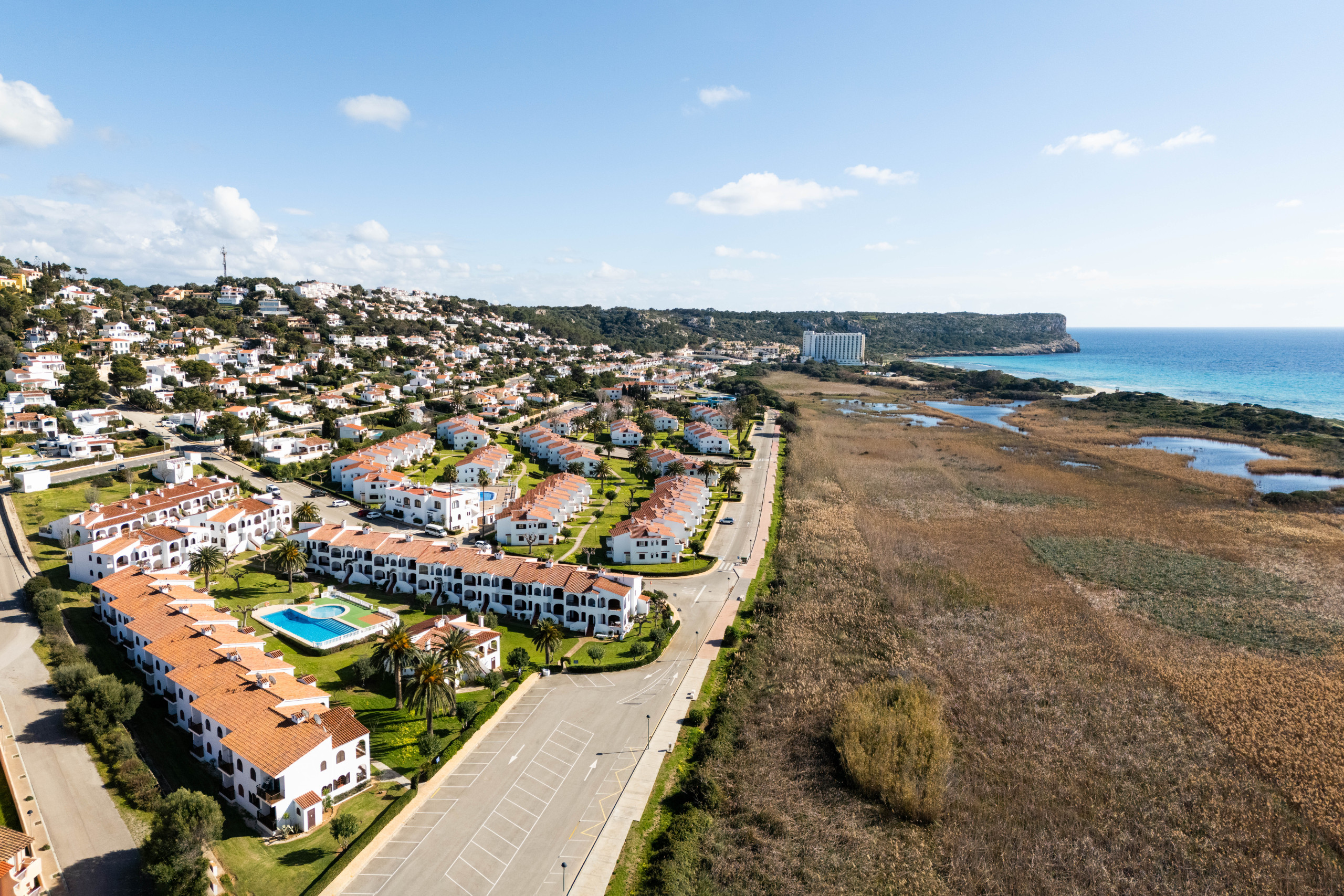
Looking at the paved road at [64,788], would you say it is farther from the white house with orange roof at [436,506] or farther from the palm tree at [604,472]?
the palm tree at [604,472]

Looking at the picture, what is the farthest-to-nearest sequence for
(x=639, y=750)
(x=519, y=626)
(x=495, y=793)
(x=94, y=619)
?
(x=519, y=626) → (x=94, y=619) → (x=639, y=750) → (x=495, y=793)

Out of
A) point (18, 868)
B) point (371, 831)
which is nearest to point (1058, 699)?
point (371, 831)

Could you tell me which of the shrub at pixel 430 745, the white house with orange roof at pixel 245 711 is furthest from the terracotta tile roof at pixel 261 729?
the shrub at pixel 430 745

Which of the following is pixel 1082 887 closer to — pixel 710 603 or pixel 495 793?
pixel 495 793

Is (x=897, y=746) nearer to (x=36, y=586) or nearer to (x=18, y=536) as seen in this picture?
(x=36, y=586)

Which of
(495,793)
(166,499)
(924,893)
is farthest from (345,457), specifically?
(924,893)

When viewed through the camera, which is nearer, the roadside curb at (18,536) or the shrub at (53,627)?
the shrub at (53,627)

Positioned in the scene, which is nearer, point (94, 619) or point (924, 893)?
point (924, 893)
